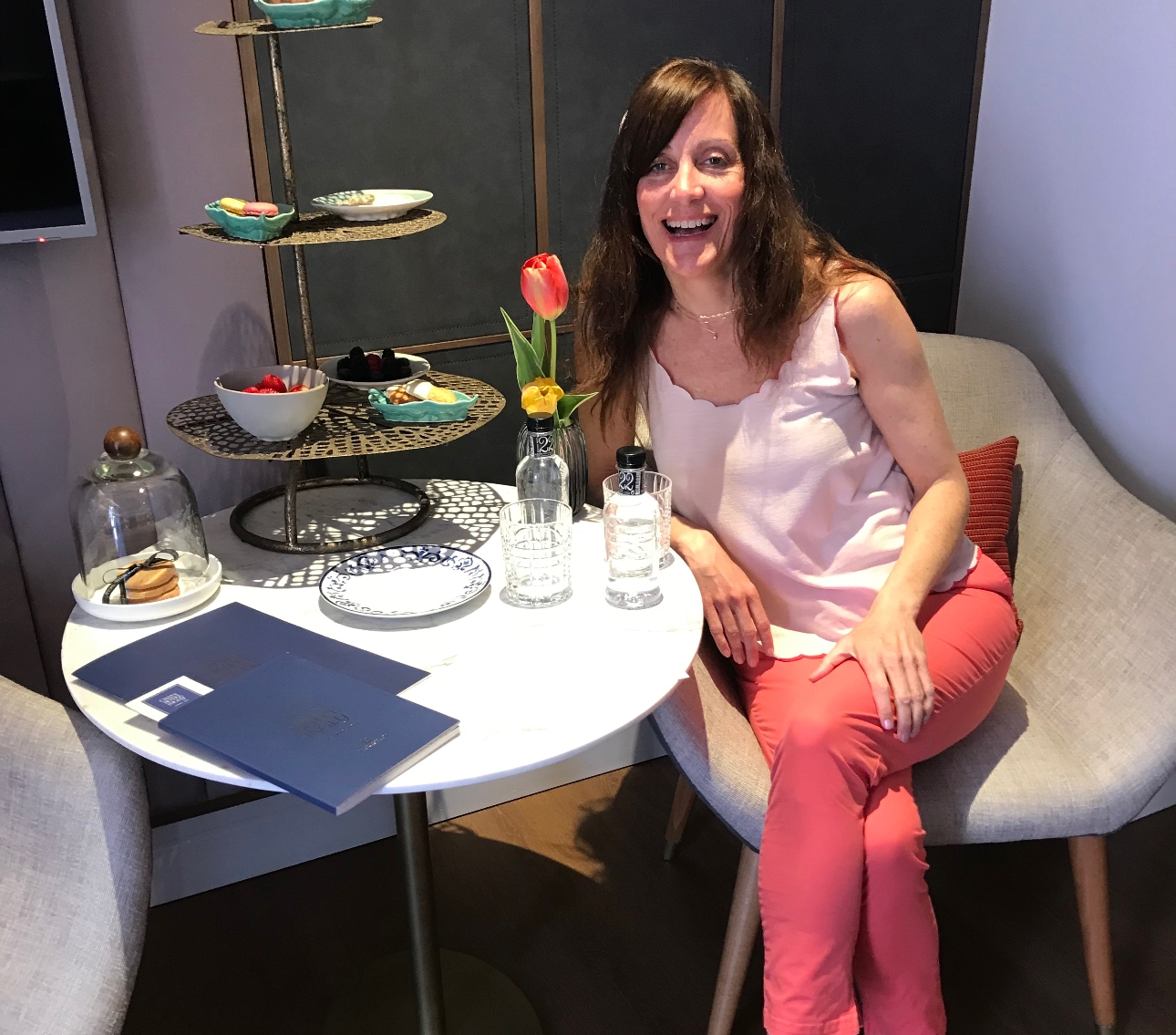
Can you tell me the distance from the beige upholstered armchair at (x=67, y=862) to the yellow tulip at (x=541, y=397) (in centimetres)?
69

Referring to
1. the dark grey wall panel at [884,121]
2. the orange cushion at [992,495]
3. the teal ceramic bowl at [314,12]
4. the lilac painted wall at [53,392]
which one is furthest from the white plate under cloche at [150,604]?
the dark grey wall panel at [884,121]

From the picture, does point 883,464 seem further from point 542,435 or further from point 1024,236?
point 1024,236

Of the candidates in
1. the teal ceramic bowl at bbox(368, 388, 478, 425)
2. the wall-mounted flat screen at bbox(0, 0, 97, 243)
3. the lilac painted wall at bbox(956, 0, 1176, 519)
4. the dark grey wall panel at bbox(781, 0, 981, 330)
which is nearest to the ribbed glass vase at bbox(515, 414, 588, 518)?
the teal ceramic bowl at bbox(368, 388, 478, 425)

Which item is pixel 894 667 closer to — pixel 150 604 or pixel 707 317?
pixel 707 317

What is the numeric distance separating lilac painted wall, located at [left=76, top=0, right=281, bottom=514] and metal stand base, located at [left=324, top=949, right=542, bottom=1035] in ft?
2.73

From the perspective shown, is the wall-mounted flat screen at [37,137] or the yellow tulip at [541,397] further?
the yellow tulip at [541,397]

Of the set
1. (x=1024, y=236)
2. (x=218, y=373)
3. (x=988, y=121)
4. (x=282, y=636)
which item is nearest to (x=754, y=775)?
(x=282, y=636)

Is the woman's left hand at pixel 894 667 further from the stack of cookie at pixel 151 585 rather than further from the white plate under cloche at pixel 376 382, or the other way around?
the stack of cookie at pixel 151 585

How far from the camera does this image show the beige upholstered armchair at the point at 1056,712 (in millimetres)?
1424

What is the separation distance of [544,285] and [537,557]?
0.39 meters

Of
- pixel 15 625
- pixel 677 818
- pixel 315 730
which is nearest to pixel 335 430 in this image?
pixel 315 730

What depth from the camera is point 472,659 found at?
50.8 inches

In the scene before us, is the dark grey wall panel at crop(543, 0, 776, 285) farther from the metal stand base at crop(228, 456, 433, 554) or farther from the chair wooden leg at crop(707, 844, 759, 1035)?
the chair wooden leg at crop(707, 844, 759, 1035)

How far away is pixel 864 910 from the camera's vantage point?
1324mm
